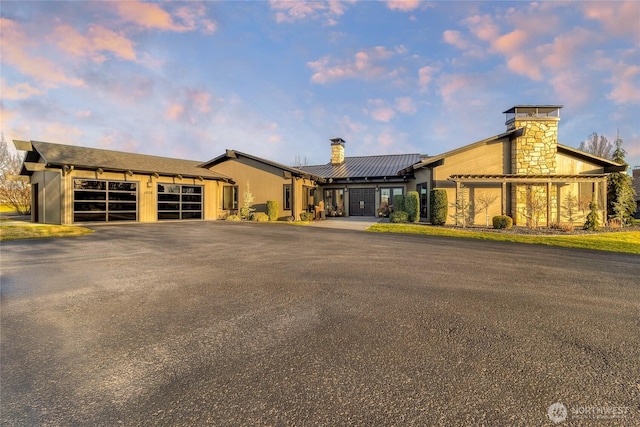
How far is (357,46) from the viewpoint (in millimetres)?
16859

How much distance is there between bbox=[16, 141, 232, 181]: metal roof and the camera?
15.2 meters

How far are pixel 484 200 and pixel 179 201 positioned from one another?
18496 millimetres

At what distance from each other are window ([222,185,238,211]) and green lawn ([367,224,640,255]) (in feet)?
37.6

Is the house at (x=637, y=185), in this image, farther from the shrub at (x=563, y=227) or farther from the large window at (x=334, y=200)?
the large window at (x=334, y=200)

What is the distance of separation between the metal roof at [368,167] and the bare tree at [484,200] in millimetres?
7892

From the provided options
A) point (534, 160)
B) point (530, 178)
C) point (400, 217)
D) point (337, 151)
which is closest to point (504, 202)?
point (530, 178)

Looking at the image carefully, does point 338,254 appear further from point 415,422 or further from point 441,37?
point 441,37

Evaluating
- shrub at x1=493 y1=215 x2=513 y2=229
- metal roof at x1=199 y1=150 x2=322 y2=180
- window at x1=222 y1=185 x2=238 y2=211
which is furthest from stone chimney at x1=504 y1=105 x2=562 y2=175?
window at x1=222 y1=185 x2=238 y2=211

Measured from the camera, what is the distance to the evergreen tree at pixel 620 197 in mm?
15242

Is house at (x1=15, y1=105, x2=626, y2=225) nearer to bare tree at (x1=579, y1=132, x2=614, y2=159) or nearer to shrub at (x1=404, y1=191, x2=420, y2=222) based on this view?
shrub at (x1=404, y1=191, x2=420, y2=222)

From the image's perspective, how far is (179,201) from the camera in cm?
1938

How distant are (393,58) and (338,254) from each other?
14.3 meters

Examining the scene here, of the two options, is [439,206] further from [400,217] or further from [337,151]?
[337,151]

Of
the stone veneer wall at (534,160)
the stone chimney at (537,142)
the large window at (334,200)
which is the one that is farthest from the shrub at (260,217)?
the stone chimney at (537,142)
